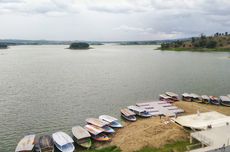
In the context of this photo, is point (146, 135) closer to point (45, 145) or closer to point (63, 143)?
point (63, 143)

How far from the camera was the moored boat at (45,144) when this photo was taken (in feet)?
112

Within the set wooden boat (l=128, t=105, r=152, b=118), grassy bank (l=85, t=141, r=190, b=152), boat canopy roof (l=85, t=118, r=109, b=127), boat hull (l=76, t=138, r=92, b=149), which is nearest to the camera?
grassy bank (l=85, t=141, r=190, b=152)

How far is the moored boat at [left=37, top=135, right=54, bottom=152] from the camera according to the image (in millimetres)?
34000

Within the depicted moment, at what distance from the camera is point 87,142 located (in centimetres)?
3634

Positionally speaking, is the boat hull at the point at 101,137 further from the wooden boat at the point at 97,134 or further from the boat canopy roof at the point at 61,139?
the boat canopy roof at the point at 61,139

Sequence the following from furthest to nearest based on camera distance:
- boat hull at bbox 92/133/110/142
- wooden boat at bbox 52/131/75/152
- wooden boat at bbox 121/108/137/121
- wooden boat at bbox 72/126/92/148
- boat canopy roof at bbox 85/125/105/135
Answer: wooden boat at bbox 121/108/137/121 < boat canopy roof at bbox 85/125/105/135 < boat hull at bbox 92/133/110/142 < wooden boat at bbox 72/126/92/148 < wooden boat at bbox 52/131/75/152

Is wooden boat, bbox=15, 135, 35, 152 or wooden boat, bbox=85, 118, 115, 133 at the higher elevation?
wooden boat, bbox=85, 118, 115, 133

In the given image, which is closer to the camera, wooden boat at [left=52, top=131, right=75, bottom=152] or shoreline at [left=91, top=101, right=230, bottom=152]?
shoreline at [left=91, top=101, right=230, bottom=152]

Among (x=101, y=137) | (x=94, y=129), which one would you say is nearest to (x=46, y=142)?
(x=94, y=129)

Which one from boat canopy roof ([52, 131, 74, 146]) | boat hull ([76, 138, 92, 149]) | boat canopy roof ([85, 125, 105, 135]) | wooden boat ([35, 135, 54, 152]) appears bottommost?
boat hull ([76, 138, 92, 149])

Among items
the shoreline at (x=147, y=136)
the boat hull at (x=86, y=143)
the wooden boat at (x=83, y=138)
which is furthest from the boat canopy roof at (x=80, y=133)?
the shoreline at (x=147, y=136)

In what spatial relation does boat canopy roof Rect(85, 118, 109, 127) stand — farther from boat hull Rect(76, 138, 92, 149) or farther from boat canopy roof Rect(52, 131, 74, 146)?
boat canopy roof Rect(52, 131, 74, 146)

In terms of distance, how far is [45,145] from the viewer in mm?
34656

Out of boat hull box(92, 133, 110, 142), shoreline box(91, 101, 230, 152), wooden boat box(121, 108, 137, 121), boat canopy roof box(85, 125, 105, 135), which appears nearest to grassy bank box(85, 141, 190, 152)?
shoreline box(91, 101, 230, 152)
